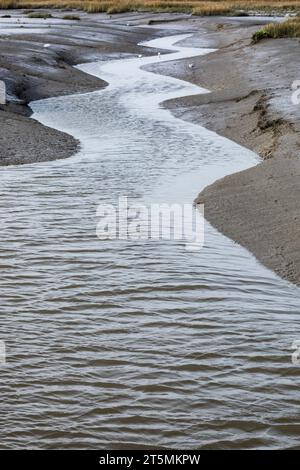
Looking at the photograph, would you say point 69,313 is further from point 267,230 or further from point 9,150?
point 9,150

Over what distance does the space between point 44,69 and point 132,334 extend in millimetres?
19024

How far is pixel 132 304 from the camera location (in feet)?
23.2

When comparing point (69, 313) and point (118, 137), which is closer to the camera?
point (69, 313)

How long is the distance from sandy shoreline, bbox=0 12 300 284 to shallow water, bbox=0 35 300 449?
0.47 meters

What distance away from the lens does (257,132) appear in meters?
15.2

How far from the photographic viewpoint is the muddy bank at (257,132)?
8.99 m

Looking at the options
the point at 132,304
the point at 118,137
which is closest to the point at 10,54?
the point at 118,137

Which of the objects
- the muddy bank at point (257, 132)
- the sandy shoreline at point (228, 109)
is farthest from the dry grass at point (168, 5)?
the muddy bank at point (257, 132)

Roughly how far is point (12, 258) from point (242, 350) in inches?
120

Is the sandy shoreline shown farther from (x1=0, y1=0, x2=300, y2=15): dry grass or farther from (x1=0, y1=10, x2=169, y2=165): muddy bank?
(x1=0, y1=0, x2=300, y2=15): dry grass

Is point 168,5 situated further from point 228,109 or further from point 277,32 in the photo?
point 228,109

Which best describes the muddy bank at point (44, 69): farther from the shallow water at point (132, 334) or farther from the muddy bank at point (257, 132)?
the muddy bank at point (257, 132)

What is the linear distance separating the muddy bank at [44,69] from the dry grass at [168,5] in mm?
10556

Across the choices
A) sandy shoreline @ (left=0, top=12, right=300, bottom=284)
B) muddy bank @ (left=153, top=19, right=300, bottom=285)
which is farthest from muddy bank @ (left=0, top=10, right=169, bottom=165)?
muddy bank @ (left=153, top=19, right=300, bottom=285)
